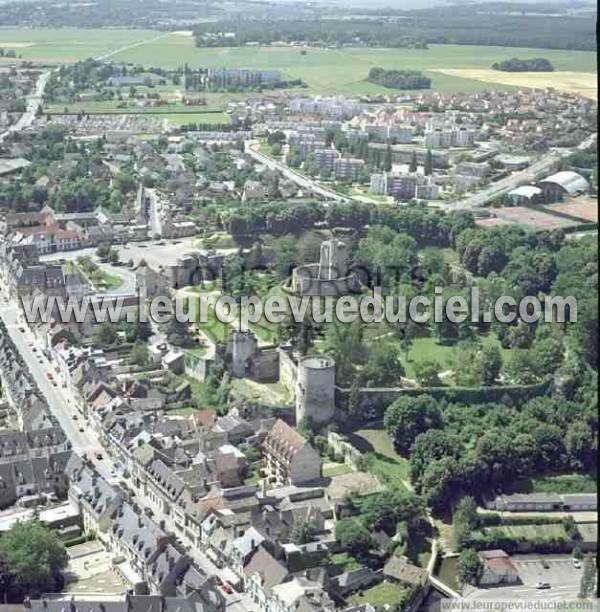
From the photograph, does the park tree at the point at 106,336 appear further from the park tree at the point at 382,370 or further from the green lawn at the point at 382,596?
the green lawn at the point at 382,596

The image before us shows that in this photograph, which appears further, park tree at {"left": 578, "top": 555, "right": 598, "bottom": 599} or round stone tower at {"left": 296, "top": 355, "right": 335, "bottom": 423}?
round stone tower at {"left": 296, "top": 355, "right": 335, "bottom": 423}

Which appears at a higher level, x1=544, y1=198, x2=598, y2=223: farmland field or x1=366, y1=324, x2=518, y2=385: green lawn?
x1=544, y1=198, x2=598, y2=223: farmland field

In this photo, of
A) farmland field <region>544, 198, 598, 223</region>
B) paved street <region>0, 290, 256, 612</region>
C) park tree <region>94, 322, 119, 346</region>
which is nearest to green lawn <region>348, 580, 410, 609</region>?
paved street <region>0, 290, 256, 612</region>

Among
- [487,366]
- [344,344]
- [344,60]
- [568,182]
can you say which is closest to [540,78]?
[344,60]

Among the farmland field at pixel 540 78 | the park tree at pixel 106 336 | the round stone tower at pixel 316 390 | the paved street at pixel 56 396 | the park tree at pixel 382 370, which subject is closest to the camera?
the paved street at pixel 56 396

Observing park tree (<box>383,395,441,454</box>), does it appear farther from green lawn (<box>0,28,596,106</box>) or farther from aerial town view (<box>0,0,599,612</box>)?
green lawn (<box>0,28,596,106</box>)

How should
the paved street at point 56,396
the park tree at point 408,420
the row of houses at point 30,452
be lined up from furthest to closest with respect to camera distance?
the park tree at point 408,420 < the paved street at point 56,396 < the row of houses at point 30,452

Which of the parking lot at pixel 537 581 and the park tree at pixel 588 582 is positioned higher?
the park tree at pixel 588 582

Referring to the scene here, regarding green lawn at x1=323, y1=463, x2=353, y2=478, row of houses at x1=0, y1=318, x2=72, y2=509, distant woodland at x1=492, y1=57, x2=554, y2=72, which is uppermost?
distant woodland at x1=492, y1=57, x2=554, y2=72

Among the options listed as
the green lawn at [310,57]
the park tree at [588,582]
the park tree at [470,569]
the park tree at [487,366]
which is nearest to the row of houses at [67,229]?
the park tree at [487,366]
